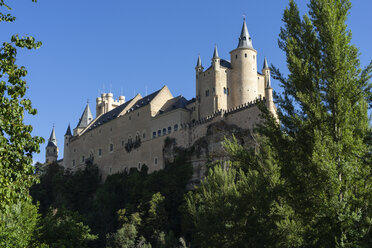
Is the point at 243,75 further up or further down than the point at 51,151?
further up

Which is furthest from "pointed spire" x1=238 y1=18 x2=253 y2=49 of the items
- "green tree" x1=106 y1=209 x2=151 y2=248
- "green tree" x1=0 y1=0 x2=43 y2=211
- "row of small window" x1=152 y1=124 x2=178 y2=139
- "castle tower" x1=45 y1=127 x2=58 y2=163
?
"castle tower" x1=45 y1=127 x2=58 y2=163

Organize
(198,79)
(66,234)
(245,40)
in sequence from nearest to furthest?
(66,234), (245,40), (198,79)

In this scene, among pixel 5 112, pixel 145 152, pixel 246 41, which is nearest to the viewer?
pixel 5 112

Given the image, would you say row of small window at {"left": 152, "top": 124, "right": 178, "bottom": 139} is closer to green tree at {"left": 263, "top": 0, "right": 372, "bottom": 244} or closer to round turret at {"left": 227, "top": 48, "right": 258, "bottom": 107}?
round turret at {"left": 227, "top": 48, "right": 258, "bottom": 107}

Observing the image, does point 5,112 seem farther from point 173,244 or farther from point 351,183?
point 173,244

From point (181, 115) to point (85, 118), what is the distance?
3800cm

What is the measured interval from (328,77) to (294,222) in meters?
5.94

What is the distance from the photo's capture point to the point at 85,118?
99.6 metres

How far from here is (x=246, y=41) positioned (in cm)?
6656

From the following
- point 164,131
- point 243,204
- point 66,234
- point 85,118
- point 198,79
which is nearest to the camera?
point 243,204

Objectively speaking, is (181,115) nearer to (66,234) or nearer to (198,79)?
(198,79)

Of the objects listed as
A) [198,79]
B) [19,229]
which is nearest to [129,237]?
[198,79]

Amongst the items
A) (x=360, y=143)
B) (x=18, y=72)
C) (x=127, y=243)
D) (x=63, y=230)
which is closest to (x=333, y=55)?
(x=360, y=143)

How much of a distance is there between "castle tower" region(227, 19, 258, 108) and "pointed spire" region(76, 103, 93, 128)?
44.0 m
